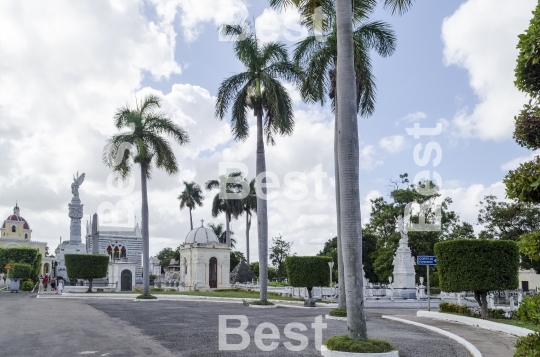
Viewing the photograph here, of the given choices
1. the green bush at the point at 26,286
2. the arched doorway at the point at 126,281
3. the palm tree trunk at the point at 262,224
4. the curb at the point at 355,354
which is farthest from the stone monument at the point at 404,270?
the green bush at the point at 26,286

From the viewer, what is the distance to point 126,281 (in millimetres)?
53531

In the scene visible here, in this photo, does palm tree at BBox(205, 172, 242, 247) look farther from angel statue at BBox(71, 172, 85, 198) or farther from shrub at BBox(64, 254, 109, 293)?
shrub at BBox(64, 254, 109, 293)

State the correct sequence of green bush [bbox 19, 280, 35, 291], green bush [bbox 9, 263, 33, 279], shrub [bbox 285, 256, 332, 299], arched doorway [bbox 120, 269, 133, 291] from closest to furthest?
shrub [bbox 285, 256, 332, 299] → green bush [bbox 9, 263, 33, 279] → green bush [bbox 19, 280, 35, 291] → arched doorway [bbox 120, 269, 133, 291]

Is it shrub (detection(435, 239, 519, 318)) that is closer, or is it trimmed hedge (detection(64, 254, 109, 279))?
shrub (detection(435, 239, 519, 318))

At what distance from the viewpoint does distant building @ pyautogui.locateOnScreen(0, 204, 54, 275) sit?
105 meters

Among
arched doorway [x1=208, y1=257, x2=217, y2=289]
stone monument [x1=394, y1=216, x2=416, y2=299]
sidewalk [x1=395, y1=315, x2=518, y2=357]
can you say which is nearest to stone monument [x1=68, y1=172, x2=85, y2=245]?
arched doorway [x1=208, y1=257, x2=217, y2=289]

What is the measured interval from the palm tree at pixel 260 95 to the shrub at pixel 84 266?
72.5 feet

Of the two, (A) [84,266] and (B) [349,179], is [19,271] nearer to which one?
(A) [84,266]

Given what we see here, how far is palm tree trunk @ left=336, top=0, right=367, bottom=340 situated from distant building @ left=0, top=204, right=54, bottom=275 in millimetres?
102374

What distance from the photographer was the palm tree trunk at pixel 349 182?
11.9 meters

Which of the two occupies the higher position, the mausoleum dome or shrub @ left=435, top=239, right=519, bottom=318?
the mausoleum dome

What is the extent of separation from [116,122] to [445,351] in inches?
1103

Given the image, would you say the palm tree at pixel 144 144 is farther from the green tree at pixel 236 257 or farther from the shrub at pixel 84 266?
the green tree at pixel 236 257

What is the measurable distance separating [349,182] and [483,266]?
393 inches
